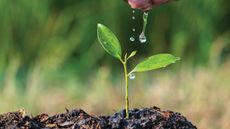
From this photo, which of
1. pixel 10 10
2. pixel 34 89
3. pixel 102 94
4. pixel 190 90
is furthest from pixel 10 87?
pixel 10 10

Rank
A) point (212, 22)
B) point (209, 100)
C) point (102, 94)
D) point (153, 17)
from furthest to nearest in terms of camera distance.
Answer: point (153, 17)
point (212, 22)
point (102, 94)
point (209, 100)

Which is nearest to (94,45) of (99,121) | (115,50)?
(115,50)

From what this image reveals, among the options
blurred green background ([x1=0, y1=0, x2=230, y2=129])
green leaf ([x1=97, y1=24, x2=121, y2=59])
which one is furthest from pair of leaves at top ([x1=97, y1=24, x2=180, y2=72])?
blurred green background ([x1=0, y1=0, x2=230, y2=129])

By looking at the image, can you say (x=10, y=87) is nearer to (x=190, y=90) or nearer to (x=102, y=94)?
(x=102, y=94)

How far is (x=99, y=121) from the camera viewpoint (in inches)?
40.0

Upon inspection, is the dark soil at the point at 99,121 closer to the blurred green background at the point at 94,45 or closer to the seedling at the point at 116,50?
the seedling at the point at 116,50

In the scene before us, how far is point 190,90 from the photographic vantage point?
274 cm

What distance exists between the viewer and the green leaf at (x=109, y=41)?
1.11m

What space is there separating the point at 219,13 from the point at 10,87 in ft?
5.76

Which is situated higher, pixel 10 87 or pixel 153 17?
pixel 153 17

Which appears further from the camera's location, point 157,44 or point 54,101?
point 157,44

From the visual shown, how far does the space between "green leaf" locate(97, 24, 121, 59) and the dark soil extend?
10 cm

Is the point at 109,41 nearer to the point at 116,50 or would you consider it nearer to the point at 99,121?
the point at 116,50

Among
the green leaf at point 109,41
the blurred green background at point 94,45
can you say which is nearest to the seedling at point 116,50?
the green leaf at point 109,41
